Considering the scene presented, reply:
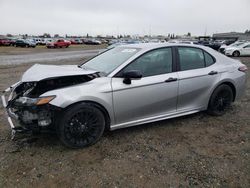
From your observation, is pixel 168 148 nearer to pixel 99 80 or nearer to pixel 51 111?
pixel 99 80

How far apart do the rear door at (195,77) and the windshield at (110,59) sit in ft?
3.11

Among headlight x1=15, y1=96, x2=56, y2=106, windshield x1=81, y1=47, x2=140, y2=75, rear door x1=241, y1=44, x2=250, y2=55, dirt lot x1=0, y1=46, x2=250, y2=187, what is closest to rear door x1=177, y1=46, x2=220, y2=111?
dirt lot x1=0, y1=46, x2=250, y2=187

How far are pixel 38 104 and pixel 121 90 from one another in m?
1.20

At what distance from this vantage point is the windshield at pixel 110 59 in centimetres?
363

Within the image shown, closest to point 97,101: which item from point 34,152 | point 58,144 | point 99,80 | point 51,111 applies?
point 99,80

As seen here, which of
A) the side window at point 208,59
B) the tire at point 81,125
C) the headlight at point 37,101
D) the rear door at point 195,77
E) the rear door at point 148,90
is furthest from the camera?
the side window at point 208,59

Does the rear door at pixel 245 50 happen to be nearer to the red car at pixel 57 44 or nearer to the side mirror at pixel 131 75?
the side mirror at pixel 131 75

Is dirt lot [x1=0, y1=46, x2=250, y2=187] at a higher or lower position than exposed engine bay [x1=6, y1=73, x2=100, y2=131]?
lower

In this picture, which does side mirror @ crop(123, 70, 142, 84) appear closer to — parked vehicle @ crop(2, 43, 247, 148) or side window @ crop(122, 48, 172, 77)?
parked vehicle @ crop(2, 43, 247, 148)

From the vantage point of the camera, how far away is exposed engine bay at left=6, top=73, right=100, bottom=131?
9.68 feet

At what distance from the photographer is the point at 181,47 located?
4.08 meters

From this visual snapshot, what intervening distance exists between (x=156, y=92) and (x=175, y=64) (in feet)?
2.22

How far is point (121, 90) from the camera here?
131 inches

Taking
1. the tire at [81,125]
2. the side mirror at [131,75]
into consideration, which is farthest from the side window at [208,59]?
the tire at [81,125]
